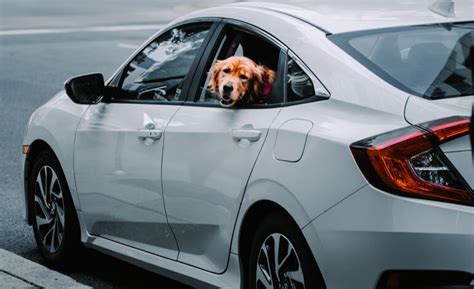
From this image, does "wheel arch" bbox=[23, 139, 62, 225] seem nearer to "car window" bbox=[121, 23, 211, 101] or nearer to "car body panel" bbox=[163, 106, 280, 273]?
"car window" bbox=[121, 23, 211, 101]

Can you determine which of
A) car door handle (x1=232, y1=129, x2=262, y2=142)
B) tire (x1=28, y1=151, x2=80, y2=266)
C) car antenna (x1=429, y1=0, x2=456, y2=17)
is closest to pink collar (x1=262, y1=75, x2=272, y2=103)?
car door handle (x1=232, y1=129, x2=262, y2=142)

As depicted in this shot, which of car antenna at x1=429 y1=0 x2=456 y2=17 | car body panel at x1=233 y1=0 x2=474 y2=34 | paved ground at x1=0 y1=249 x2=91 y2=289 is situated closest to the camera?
car body panel at x1=233 y1=0 x2=474 y2=34

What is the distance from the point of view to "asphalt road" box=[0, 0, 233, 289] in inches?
289

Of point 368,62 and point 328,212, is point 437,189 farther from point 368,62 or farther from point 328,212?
point 368,62

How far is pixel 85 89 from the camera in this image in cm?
676

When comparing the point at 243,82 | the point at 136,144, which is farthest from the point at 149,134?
the point at 243,82

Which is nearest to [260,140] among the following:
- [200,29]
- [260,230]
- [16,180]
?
[260,230]

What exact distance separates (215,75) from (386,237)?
1526 millimetres

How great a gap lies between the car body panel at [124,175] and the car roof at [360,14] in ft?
2.66

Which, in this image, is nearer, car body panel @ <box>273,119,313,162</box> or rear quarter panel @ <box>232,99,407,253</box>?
rear quarter panel @ <box>232,99,407,253</box>

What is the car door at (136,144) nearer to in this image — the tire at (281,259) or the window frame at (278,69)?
the window frame at (278,69)

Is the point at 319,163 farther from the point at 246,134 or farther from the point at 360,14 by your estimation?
the point at 360,14

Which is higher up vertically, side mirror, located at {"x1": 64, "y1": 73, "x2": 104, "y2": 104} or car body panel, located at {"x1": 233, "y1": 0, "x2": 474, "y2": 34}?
car body panel, located at {"x1": 233, "y1": 0, "x2": 474, "y2": 34}

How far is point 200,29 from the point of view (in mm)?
6176
